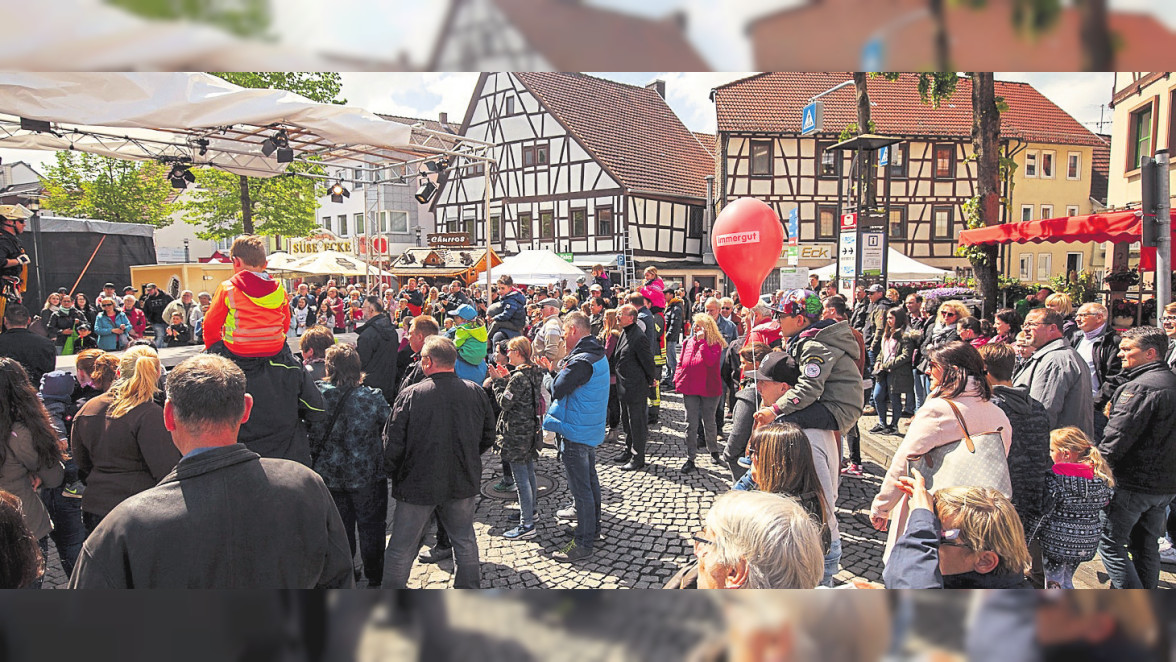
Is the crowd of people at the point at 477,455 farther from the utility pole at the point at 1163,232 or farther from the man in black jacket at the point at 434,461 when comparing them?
the utility pole at the point at 1163,232

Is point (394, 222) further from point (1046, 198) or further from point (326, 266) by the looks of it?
point (1046, 198)

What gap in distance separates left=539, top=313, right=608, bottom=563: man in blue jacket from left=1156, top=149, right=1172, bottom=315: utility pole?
178 inches

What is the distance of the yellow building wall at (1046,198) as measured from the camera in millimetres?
27266

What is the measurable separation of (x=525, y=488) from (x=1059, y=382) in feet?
12.3

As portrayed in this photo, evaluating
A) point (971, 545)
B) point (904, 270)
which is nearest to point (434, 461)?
point (971, 545)

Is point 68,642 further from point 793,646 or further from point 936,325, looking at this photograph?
point 936,325

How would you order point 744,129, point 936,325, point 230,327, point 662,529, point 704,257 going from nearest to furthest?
point 230,327 → point 662,529 → point 936,325 → point 744,129 → point 704,257

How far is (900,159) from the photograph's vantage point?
27188mm

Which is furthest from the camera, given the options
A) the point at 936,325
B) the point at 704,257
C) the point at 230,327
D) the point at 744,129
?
the point at 704,257

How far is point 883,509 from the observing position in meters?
3.06

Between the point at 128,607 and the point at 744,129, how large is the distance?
27.7 meters

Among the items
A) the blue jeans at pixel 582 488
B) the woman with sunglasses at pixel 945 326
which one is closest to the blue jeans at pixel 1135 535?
the woman with sunglasses at pixel 945 326
